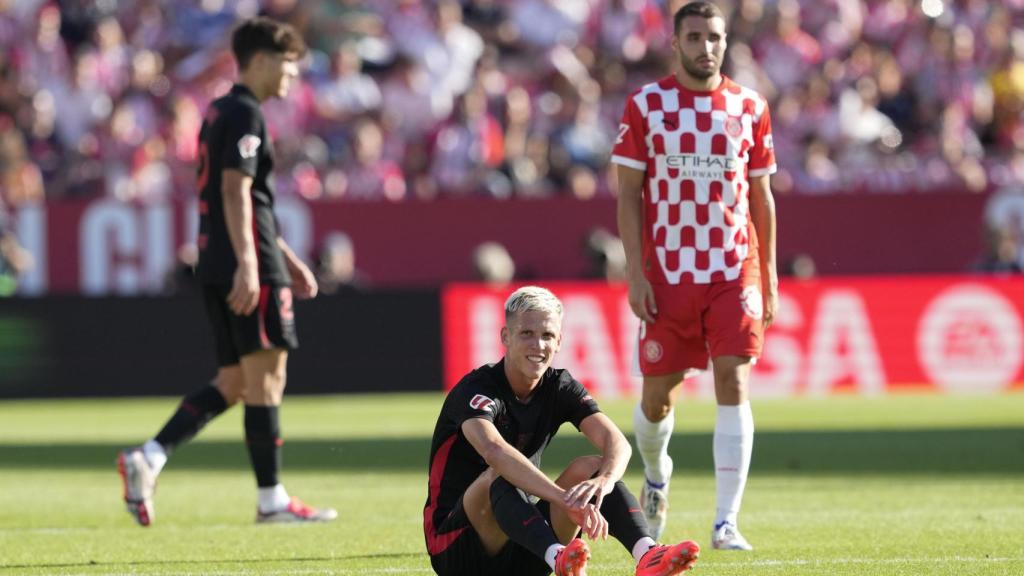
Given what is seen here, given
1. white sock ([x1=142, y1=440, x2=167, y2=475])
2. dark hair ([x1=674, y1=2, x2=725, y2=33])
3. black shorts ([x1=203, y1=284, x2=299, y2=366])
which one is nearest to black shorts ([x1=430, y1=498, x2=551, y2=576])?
dark hair ([x1=674, y1=2, x2=725, y2=33])

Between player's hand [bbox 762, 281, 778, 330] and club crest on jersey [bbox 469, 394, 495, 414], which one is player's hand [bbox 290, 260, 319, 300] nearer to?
player's hand [bbox 762, 281, 778, 330]

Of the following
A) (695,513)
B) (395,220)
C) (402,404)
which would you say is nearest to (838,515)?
(695,513)

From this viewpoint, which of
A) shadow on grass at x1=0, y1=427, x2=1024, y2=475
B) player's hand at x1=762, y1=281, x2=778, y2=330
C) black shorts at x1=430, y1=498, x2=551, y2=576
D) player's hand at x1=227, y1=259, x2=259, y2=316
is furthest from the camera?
shadow on grass at x1=0, y1=427, x2=1024, y2=475

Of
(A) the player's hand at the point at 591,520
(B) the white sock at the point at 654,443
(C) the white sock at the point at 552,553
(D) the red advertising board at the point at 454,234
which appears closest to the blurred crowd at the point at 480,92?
(D) the red advertising board at the point at 454,234

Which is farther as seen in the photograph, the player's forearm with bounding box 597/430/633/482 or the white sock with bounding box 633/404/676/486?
the white sock with bounding box 633/404/676/486

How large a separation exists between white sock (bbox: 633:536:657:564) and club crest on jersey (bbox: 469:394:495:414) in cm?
65

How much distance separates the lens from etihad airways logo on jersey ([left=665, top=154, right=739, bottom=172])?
789cm

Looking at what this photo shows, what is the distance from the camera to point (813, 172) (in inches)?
802

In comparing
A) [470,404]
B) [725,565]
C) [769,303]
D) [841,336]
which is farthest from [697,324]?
[841,336]

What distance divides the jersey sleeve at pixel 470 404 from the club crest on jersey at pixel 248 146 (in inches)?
114

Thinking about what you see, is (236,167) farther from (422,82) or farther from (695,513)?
(422,82)

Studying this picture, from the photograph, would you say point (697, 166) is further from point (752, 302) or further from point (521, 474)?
point (521, 474)

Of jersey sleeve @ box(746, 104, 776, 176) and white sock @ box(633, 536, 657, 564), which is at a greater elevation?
jersey sleeve @ box(746, 104, 776, 176)

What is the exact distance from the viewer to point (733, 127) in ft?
25.9
